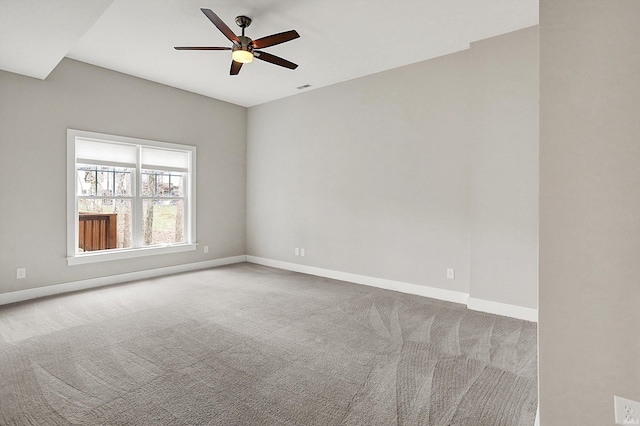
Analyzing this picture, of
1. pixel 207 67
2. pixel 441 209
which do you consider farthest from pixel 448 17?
pixel 207 67

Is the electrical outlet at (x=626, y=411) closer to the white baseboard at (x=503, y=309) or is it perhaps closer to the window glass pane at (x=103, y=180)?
the white baseboard at (x=503, y=309)

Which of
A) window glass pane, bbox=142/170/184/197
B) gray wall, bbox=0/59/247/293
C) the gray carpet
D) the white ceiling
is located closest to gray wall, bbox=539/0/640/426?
the gray carpet

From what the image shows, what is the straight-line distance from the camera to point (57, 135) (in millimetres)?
4359

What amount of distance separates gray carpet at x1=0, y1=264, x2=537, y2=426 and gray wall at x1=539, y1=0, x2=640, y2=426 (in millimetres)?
731

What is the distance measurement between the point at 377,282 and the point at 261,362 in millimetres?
2659

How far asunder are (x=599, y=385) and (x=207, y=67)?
5089 millimetres

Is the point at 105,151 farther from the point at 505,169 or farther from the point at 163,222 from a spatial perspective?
the point at 505,169

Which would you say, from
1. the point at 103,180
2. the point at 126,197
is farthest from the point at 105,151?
the point at 126,197

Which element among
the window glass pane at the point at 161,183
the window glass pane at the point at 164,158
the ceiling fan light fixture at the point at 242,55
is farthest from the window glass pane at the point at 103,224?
the ceiling fan light fixture at the point at 242,55

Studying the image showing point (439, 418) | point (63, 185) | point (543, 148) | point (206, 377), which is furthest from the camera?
point (63, 185)

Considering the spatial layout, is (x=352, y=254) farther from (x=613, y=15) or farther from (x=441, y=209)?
(x=613, y=15)

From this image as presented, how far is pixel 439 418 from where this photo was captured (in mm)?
1944

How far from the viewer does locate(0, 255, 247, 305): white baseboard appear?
4117 millimetres

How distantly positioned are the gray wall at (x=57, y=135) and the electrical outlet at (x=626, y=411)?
220 inches
